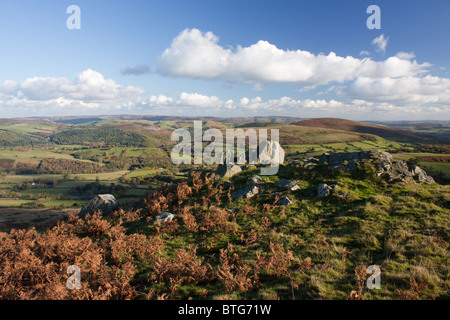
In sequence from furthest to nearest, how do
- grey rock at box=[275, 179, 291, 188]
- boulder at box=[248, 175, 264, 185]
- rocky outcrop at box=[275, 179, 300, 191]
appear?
boulder at box=[248, 175, 264, 185] < grey rock at box=[275, 179, 291, 188] < rocky outcrop at box=[275, 179, 300, 191]

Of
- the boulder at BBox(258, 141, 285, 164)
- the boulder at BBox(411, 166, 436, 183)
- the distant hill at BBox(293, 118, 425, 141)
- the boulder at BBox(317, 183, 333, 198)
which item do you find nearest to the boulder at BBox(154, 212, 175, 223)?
the boulder at BBox(317, 183, 333, 198)

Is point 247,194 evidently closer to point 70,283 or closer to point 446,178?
point 70,283

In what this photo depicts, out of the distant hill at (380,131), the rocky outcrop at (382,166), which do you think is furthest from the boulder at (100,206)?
the distant hill at (380,131)

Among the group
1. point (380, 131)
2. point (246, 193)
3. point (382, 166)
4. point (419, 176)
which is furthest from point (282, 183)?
point (380, 131)

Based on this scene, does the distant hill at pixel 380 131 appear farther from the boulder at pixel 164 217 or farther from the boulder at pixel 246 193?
the boulder at pixel 164 217

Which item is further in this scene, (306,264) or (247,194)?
(247,194)

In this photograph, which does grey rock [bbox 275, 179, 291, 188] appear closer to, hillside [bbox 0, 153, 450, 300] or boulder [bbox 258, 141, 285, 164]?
hillside [bbox 0, 153, 450, 300]
